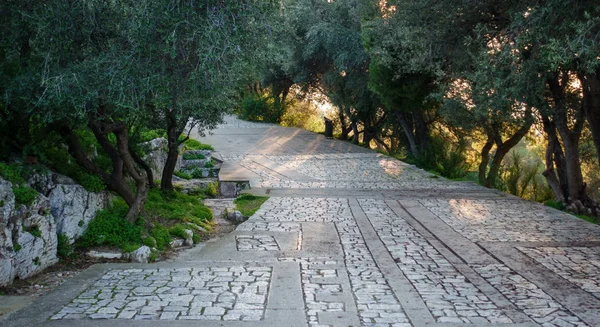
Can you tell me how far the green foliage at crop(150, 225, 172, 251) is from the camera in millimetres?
9466

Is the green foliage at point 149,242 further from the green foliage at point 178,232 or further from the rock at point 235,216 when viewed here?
the rock at point 235,216

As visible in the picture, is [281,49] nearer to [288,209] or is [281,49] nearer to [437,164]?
[288,209]

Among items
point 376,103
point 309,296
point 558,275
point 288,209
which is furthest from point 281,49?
point 376,103

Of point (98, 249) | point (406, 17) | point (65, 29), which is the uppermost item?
point (406, 17)

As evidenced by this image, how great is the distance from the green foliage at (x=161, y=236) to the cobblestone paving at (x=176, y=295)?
1.52 m

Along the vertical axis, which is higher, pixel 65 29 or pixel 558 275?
pixel 65 29

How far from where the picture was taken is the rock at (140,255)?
28.2 ft

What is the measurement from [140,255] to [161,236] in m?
1.10

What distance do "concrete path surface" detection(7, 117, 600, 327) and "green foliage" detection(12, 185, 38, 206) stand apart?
1206 millimetres

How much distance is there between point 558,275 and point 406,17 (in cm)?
653

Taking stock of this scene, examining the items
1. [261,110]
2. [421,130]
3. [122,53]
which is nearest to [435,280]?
[122,53]

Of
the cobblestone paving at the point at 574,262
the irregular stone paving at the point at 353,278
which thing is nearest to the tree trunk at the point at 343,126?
the irregular stone paving at the point at 353,278

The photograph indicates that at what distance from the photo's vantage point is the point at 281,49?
8.21 meters

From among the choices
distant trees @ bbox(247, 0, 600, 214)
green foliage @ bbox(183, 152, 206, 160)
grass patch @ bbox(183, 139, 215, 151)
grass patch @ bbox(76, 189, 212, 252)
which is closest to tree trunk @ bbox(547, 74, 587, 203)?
distant trees @ bbox(247, 0, 600, 214)
